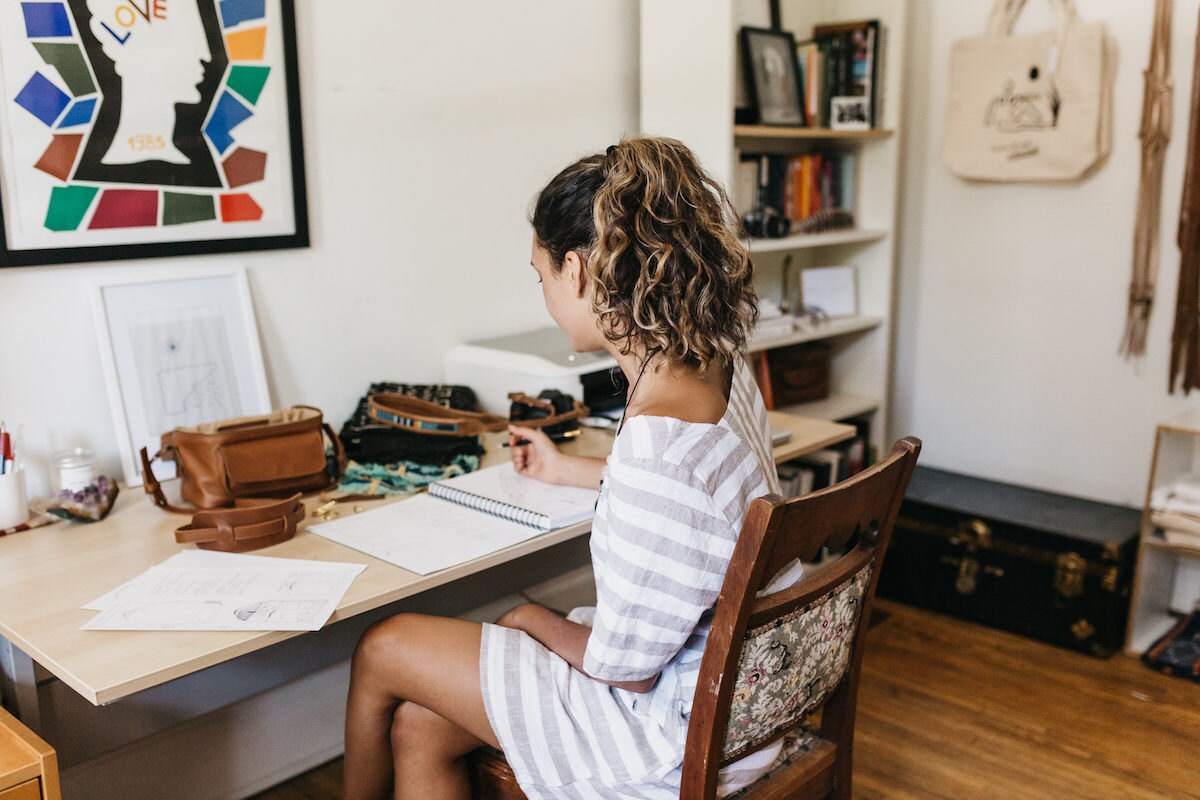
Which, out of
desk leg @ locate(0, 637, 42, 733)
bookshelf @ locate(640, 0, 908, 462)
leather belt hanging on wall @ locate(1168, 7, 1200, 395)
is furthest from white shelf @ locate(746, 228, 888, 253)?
desk leg @ locate(0, 637, 42, 733)

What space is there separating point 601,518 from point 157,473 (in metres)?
1.09

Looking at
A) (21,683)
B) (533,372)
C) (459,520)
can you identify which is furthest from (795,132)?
(21,683)

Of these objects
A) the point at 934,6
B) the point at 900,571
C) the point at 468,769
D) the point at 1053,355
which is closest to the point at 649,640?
the point at 468,769

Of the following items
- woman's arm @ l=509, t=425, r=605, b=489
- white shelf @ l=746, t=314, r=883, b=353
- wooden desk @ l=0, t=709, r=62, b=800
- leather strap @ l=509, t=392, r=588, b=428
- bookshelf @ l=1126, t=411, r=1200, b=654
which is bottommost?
bookshelf @ l=1126, t=411, r=1200, b=654

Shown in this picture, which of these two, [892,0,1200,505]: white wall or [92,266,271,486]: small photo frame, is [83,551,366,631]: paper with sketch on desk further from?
[892,0,1200,505]: white wall

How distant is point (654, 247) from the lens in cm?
138

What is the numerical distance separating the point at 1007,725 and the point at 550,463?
1.36 metres

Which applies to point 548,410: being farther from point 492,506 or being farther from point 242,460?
point 242,460

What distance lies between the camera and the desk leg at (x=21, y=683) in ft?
5.50

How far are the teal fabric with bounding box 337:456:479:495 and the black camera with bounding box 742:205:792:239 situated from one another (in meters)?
1.27

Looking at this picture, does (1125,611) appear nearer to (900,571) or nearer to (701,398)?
(900,571)

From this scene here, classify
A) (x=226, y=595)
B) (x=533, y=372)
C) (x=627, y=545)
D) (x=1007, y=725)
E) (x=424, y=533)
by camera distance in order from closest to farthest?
(x=627, y=545) < (x=226, y=595) < (x=424, y=533) < (x=533, y=372) < (x=1007, y=725)

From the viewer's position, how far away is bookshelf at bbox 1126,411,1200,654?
280cm

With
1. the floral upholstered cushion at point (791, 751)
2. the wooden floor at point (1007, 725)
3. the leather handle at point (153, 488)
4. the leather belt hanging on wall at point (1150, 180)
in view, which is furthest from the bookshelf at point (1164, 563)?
the leather handle at point (153, 488)
